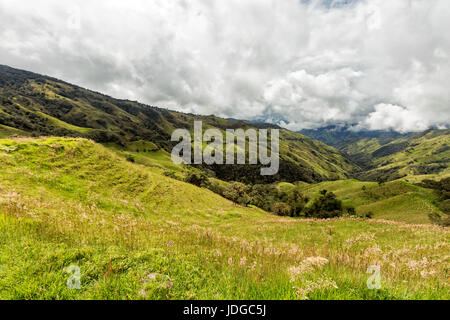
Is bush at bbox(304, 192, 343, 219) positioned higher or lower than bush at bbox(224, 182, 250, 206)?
lower

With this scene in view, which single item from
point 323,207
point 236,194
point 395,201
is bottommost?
point 323,207

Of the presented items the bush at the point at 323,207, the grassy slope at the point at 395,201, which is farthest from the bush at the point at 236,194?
the grassy slope at the point at 395,201

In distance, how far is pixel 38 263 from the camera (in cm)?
406

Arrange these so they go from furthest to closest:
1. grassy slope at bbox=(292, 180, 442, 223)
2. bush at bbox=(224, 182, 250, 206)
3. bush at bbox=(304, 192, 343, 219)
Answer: bush at bbox=(304, 192, 343, 219), grassy slope at bbox=(292, 180, 442, 223), bush at bbox=(224, 182, 250, 206)

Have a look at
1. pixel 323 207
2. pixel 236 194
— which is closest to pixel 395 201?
pixel 323 207

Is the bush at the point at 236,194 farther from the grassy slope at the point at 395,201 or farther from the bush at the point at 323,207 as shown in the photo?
the grassy slope at the point at 395,201

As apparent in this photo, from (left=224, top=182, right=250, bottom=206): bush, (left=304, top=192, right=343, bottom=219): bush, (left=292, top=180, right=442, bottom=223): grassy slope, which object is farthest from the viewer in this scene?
(left=304, top=192, right=343, bottom=219): bush

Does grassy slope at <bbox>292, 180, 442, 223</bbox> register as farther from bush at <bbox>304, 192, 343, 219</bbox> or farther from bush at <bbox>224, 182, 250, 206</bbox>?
bush at <bbox>224, 182, 250, 206</bbox>

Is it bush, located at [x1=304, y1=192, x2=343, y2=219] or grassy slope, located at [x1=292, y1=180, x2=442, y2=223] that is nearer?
grassy slope, located at [x1=292, y1=180, x2=442, y2=223]

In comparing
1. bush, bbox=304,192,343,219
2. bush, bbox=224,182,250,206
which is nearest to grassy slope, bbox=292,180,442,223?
bush, bbox=304,192,343,219

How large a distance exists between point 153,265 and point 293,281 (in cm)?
298

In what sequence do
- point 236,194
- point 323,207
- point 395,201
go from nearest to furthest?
point 236,194 < point 323,207 < point 395,201

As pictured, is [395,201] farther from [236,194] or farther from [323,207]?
[236,194]
